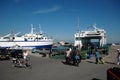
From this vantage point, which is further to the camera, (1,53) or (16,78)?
(1,53)

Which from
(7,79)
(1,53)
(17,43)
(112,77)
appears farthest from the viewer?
(17,43)

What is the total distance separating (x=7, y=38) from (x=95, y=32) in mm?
41717

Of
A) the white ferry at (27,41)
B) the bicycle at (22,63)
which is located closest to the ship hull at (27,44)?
the white ferry at (27,41)

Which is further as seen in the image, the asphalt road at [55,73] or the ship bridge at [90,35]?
the ship bridge at [90,35]

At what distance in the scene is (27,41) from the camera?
81.0m

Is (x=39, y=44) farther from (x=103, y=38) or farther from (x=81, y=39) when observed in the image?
(x=103, y=38)

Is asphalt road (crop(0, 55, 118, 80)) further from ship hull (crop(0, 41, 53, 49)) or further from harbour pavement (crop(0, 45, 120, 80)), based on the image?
ship hull (crop(0, 41, 53, 49))

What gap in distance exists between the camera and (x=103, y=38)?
69562 mm

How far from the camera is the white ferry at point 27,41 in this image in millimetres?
77281

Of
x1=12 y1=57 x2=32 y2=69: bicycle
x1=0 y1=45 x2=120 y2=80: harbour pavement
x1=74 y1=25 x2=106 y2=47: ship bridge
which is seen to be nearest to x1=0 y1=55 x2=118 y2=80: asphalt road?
x1=0 y1=45 x2=120 y2=80: harbour pavement

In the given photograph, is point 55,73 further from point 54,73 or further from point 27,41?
point 27,41

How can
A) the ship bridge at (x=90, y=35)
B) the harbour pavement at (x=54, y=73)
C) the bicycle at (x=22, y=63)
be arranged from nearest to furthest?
the harbour pavement at (x=54, y=73) → the bicycle at (x=22, y=63) → the ship bridge at (x=90, y=35)

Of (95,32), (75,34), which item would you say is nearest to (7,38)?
(75,34)

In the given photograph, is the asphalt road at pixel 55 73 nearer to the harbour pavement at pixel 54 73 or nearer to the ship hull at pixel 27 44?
A: the harbour pavement at pixel 54 73
